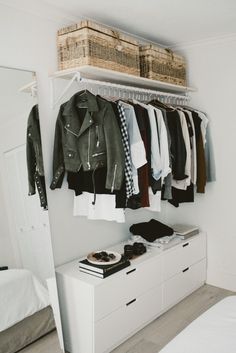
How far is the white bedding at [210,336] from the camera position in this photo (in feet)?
4.49

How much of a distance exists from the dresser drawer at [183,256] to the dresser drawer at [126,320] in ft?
0.68

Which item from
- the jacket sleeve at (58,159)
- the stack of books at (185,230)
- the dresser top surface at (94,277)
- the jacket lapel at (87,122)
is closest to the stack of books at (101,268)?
the dresser top surface at (94,277)

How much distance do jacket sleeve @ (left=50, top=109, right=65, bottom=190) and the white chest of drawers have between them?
650 millimetres

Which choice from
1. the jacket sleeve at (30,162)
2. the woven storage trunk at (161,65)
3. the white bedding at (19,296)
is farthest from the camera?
the woven storage trunk at (161,65)

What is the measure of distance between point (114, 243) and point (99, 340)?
3.05ft

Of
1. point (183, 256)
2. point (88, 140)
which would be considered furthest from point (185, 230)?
point (88, 140)

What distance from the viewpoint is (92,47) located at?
2324 millimetres

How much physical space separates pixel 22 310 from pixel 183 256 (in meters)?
1.52

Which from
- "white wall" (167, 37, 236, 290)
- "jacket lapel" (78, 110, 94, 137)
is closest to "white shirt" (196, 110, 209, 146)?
"white wall" (167, 37, 236, 290)

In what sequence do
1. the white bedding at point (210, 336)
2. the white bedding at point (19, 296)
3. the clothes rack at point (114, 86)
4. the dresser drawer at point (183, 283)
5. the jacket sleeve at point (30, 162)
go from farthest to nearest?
the dresser drawer at point (183, 283) < the clothes rack at point (114, 86) < the jacket sleeve at point (30, 162) < the white bedding at point (19, 296) < the white bedding at point (210, 336)

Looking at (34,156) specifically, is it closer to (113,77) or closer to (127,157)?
(127,157)

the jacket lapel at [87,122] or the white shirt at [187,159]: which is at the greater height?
the jacket lapel at [87,122]

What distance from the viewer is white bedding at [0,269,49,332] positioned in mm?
2100

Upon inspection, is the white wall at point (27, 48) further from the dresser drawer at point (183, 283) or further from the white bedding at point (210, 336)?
the dresser drawer at point (183, 283)
